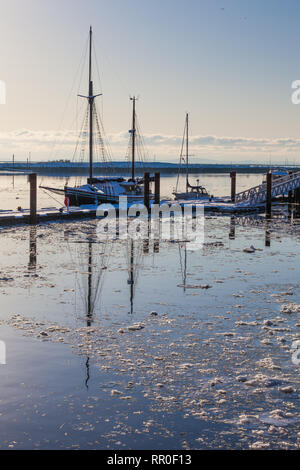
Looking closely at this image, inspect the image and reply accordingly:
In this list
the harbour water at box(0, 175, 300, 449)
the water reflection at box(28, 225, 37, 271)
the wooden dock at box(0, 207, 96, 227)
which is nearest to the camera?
the harbour water at box(0, 175, 300, 449)

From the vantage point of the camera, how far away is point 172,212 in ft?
146

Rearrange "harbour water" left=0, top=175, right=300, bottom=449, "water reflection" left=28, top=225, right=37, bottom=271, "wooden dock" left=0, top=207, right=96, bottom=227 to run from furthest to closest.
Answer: "wooden dock" left=0, top=207, right=96, bottom=227 → "water reflection" left=28, top=225, right=37, bottom=271 → "harbour water" left=0, top=175, right=300, bottom=449

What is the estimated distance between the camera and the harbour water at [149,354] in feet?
23.0

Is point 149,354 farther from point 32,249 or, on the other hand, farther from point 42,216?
point 42,216

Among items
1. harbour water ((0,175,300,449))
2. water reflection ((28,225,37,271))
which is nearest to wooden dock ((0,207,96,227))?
water reflection ((28,225,37,271))

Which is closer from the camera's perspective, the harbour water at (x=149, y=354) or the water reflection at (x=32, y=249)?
the harbour water at (x=149, y=354)

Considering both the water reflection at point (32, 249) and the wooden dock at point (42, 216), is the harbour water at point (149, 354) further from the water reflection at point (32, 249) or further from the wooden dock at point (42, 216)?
the wooden dock at point (42, 216)

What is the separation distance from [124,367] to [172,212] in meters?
35.6

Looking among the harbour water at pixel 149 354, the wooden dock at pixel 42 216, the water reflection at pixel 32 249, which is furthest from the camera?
the wooden dock at pixel 42 216

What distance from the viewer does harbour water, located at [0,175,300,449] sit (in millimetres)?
6996

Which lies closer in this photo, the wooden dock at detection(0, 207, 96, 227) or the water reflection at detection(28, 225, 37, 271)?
the water reflection at detection(28, 225, 37, 271)

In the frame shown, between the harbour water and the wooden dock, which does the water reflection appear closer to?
the harbour water

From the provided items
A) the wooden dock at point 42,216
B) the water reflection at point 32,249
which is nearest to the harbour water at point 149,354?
the water reflection at point 32,249

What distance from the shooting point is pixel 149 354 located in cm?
982
